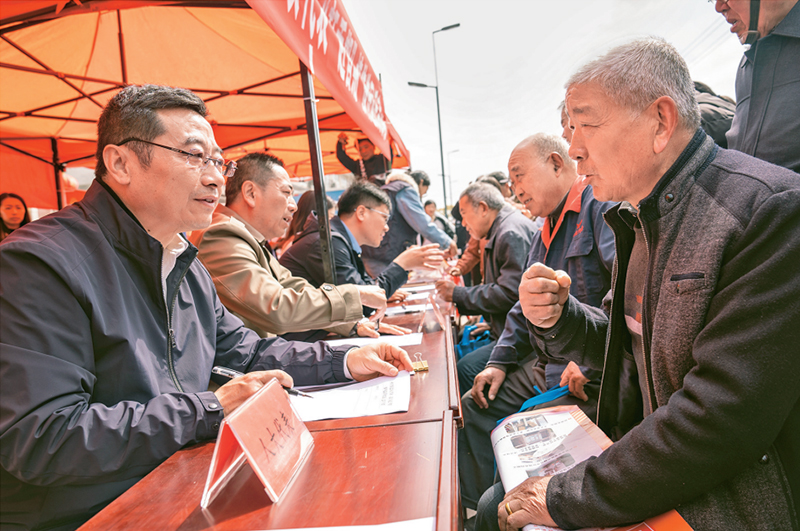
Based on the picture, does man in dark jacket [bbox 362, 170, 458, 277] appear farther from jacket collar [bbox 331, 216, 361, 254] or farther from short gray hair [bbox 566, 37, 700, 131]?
short gray hair [bbox 566, 37, 700, 131]

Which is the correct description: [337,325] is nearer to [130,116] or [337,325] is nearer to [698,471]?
[130,116]

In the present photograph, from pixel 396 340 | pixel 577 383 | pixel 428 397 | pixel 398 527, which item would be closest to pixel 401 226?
pixel 396 340

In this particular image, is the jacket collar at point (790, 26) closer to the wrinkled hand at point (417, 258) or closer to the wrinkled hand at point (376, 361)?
the wrinkled hand at point (376, 361)

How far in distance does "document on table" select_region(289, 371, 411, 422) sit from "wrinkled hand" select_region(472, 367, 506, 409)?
3.02ft

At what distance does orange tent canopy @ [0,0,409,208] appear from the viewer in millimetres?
2264

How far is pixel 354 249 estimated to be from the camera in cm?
344

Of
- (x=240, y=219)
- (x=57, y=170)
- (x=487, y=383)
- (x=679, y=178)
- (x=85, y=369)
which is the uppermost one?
(x=57, y=170)

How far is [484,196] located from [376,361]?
2.36 m

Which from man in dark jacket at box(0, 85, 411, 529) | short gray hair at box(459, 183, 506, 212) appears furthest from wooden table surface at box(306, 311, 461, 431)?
short gray hair at box(459, 183, 506, 212)

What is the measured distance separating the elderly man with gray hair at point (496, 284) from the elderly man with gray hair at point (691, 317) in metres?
1.72

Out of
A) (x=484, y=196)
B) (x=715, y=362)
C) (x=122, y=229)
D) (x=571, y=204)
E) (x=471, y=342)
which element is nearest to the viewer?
(x=715, y=362)

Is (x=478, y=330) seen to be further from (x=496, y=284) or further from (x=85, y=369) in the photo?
(x=85, y=369)

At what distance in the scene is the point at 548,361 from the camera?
86.7 inches

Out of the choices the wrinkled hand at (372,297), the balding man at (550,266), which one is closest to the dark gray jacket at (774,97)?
the balding man at (550,266)
